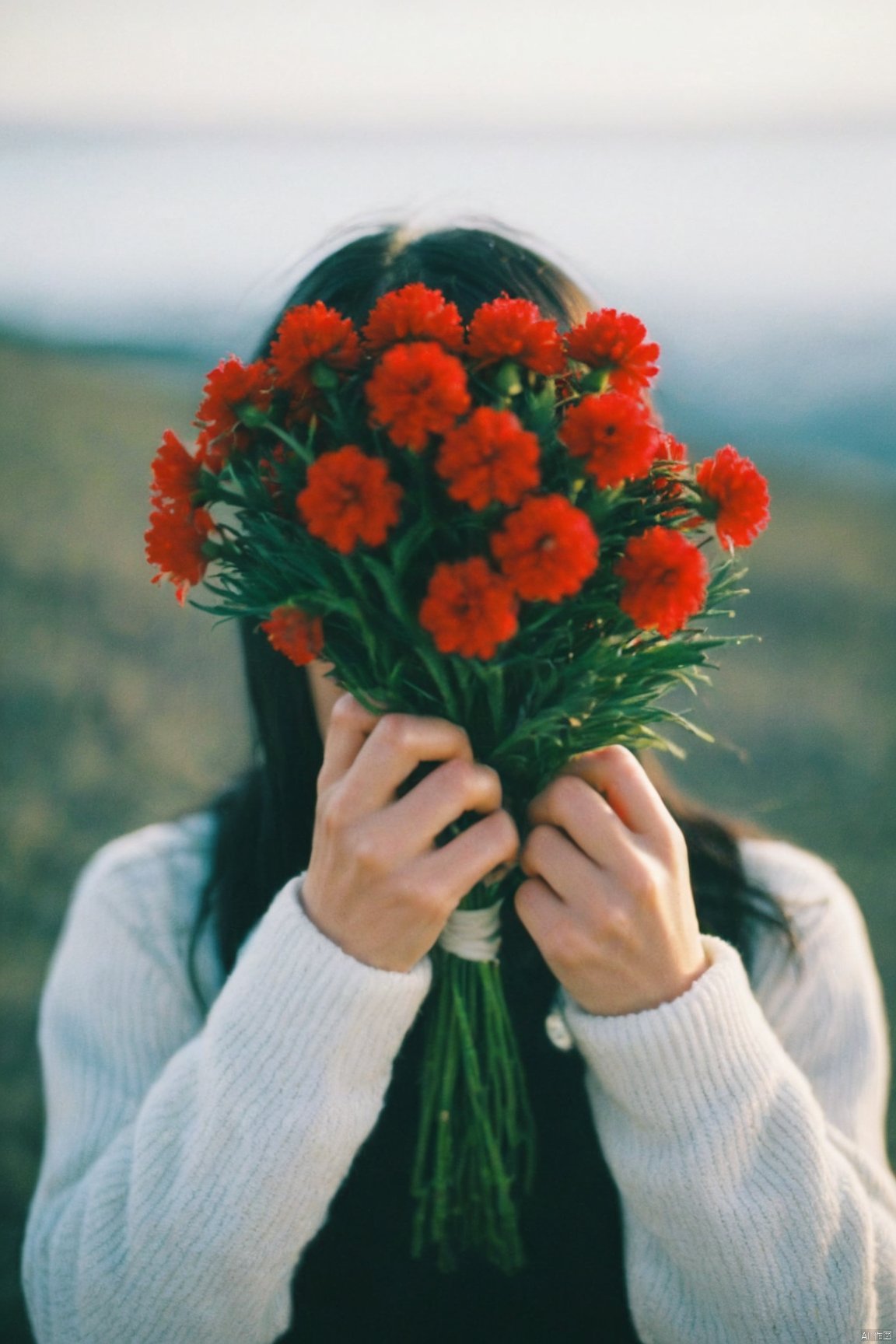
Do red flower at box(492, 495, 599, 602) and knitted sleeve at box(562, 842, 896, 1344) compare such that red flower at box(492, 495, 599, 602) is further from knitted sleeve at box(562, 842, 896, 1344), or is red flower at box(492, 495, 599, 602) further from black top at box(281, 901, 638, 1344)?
black top at box(281, 901, 638, 1344)

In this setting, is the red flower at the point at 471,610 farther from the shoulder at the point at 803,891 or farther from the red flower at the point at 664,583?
the shoulder at the point at 803,891

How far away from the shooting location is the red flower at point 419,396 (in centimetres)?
93

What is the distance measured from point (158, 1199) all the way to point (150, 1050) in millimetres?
293

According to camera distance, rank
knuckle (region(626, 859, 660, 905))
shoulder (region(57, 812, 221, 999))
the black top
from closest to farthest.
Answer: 1. knuckle (region(626, 859, 660, 905))
2. the black top
3. shoulder (region(57, 812, 221, 999))

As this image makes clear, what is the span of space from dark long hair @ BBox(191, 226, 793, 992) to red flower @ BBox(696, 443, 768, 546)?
414 millimetres

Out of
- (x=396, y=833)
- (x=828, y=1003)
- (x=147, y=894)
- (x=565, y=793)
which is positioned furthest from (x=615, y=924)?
(x=147, y=894)

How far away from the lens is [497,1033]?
1.27 metres

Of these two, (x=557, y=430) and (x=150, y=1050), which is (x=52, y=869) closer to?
(x=150, y=1050)

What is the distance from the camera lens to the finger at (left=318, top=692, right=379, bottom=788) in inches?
44.6

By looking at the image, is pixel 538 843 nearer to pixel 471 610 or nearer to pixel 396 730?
pixel 396 730

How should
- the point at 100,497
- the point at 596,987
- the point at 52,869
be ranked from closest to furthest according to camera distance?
the point at 596,987 → the point at 52,869 → the point at 100,497

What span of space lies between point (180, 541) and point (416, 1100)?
2.97 ft

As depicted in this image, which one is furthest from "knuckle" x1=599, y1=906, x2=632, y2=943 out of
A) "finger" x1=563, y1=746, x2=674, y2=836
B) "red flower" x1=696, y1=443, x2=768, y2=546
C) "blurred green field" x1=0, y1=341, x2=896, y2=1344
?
"blurred green field" x1=0, y1=341, x2=896, y2=1344

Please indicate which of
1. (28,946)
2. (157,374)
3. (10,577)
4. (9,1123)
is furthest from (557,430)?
(157,374)
